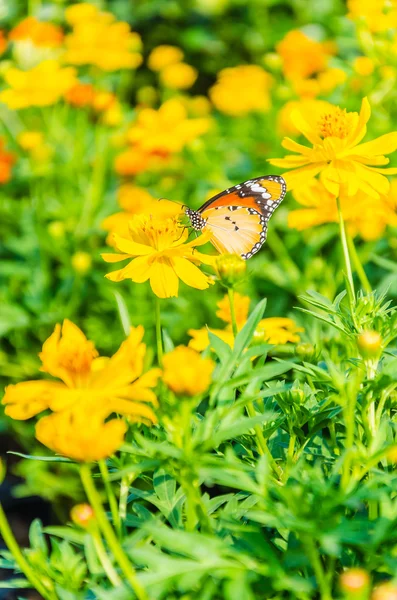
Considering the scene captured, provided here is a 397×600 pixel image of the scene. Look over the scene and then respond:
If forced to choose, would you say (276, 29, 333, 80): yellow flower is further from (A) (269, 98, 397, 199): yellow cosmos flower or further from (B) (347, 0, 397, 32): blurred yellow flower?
(A) (269, 98, 397, 199): yellow cosmos flower

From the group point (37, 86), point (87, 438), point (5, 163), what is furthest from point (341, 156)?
point (5, 163)

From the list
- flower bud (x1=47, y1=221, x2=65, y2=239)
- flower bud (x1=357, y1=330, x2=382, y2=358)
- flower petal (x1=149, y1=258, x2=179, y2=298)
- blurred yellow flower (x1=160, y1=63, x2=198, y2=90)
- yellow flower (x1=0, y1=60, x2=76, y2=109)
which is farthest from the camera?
blurred yellow flower (x1=160, y1=63, x2=198, y2=90)

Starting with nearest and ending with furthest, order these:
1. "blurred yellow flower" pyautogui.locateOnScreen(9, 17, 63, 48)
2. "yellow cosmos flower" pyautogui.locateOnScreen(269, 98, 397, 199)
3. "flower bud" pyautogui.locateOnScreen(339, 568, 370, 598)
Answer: "flower bud" pyautogui.locateOnScreen(339, 568, 370, 598) < "yellow cosmos flower" pyautogui.locateOnScreen(269, 98, 397, 199) < "blurred yellow flower" pyautogui.locateOnScreen(9, 17, 63, 48)

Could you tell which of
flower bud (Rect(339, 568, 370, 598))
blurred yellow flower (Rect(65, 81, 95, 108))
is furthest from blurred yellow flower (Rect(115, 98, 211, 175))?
flower bud (Rect(339, 568, 370, 598))

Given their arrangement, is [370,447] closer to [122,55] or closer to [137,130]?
[137,130]

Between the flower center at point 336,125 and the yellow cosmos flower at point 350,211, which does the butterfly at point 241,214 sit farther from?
the flower center at point 336,125

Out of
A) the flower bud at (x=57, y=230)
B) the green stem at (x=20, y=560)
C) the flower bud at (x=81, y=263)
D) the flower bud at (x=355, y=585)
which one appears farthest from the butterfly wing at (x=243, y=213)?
the flower bud at (x=355, y=585)

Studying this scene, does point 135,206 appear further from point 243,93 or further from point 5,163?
point 243,93
